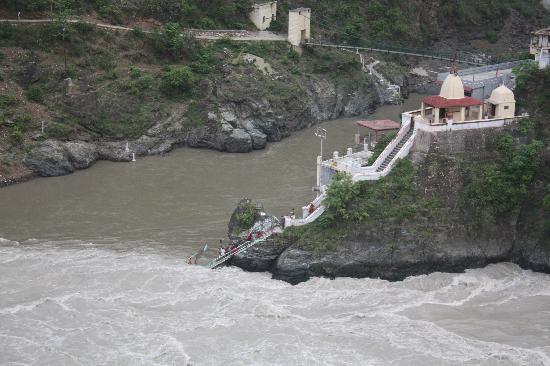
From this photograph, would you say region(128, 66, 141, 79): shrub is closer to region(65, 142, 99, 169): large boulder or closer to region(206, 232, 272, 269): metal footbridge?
region(65, 142, 99, 169): large boulder

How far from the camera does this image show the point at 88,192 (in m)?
42.9

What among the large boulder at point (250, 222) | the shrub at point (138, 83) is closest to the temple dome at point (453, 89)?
the large boulder at point (250, 222)

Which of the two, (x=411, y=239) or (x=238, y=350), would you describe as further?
(x=411, y=239)

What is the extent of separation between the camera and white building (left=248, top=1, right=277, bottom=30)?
59938 mm

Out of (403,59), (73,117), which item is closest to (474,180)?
(73,117)

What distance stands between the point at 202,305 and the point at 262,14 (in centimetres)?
3284

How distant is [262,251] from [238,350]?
19.9ft

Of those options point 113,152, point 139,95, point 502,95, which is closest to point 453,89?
point 502,95

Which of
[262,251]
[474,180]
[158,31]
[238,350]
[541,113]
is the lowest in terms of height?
[238,350]

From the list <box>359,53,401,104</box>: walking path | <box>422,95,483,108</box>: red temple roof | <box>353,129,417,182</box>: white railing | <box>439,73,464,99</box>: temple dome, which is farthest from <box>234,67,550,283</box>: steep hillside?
<box>359,53,401,104</box>: walking path

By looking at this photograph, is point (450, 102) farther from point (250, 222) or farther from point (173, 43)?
point (173, 43)

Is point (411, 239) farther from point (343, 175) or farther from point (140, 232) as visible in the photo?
point (140, 232)

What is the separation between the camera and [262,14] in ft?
197

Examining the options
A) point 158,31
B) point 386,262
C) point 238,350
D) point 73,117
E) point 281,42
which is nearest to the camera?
point 238,350
